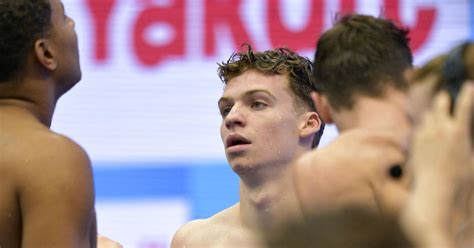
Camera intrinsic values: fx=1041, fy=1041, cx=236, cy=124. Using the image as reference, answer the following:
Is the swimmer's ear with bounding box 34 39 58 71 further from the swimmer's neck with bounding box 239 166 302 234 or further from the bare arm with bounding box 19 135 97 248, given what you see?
the swimmer's neck with bounding box 239 166 302 234

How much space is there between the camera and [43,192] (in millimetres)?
2357

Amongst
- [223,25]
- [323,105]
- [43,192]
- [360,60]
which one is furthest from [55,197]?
[223,25]

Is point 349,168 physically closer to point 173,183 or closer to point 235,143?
point 235,143

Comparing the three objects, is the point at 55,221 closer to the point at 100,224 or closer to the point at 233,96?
the point at 233,96

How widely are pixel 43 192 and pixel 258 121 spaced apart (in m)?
1.30

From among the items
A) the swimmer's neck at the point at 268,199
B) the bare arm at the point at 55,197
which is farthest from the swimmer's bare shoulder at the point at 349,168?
the swimmer's neck at the point at 268,199

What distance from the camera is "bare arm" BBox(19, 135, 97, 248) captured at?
2.35m

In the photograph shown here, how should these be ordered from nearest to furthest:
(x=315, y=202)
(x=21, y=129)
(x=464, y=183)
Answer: (x=464, y=183)
(x=315, y=202)
(x=21, y=129)

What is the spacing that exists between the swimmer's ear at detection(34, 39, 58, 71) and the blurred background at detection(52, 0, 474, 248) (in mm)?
2606

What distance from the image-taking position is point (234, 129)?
139 inches

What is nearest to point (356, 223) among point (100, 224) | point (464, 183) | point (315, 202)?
point (464, 183)

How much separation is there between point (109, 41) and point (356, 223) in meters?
3.75

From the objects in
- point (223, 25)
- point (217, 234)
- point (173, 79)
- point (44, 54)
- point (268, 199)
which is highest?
point (223, 25)

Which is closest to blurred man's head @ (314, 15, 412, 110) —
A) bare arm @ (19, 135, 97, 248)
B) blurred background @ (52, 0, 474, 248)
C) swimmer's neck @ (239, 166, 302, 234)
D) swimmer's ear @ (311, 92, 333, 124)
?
swimmer's ear @ (311, 92, 333, 124)
